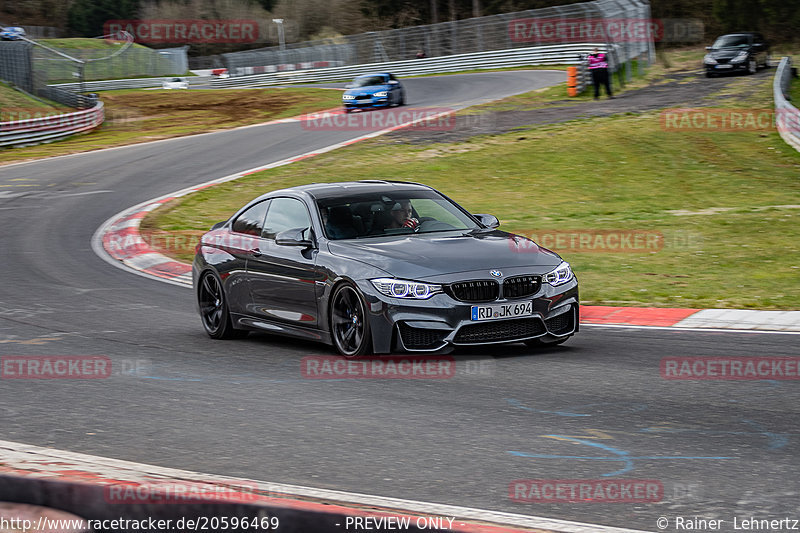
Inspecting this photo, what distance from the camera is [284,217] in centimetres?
1013

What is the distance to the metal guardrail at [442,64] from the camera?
5641 centimetres

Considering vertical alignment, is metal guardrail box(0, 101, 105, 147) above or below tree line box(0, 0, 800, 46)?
below

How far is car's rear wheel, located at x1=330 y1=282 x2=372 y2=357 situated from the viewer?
866 centimetres

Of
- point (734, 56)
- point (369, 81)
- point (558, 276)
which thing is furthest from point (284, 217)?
point (734, 56)

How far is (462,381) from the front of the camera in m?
7.92

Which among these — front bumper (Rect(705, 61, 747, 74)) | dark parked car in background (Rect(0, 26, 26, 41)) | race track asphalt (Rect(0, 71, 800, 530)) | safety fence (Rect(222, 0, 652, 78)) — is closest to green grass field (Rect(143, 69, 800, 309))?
race track asphalt (Rect(0, 71, 800, 530))

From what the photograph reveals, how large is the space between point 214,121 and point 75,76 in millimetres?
33282

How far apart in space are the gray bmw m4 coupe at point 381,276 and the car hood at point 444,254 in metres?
0.01

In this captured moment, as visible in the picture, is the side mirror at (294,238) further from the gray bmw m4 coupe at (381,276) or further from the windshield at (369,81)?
the windshield at (369,81)

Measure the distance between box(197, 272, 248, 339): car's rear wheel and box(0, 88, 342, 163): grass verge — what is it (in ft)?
80.3

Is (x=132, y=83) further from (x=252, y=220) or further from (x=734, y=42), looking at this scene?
(x=252, y=220)

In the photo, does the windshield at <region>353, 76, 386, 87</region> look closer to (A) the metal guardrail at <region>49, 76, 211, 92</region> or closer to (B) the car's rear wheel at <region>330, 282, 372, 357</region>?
(B) the car's rear wheel at <region>330, 282, 372, 357</region>

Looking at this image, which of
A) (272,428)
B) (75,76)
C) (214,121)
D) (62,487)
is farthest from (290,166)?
(75,76)

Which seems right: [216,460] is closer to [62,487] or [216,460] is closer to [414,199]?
[62,487]
